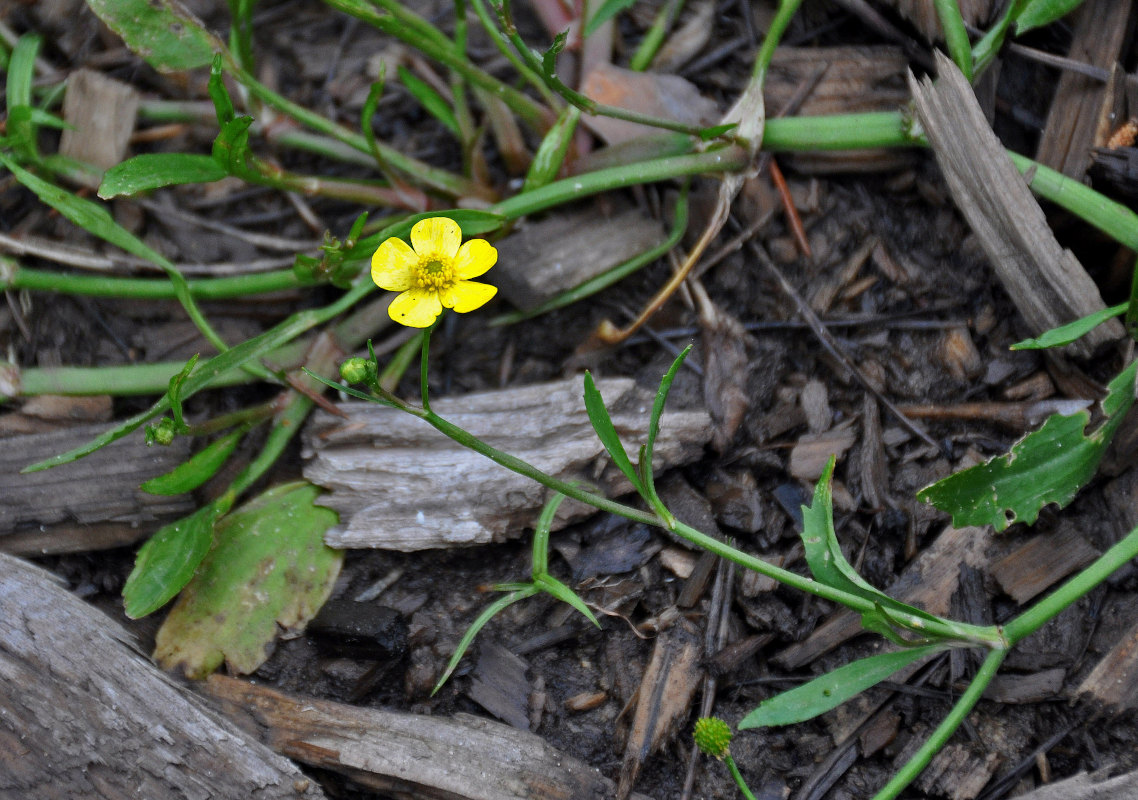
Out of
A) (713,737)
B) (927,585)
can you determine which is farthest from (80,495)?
(927,585)

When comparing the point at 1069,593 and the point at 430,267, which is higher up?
the point at 430,267

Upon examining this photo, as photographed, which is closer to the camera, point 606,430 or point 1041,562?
point 606,430

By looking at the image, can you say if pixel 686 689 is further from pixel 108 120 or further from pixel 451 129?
pixel 108 120

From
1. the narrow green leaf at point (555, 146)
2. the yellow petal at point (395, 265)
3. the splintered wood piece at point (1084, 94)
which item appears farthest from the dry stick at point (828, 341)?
the yellow petal at point (395, 265)

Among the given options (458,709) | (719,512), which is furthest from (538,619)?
(719,512)

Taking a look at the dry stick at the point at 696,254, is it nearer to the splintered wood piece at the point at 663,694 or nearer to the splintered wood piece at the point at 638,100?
the splintered wood piece at the point at 638,100

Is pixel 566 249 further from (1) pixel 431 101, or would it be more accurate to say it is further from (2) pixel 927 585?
(2) pixel 927 585

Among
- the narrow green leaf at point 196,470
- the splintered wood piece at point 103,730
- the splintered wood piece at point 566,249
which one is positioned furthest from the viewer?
the splintered wood piece at point 566,249
